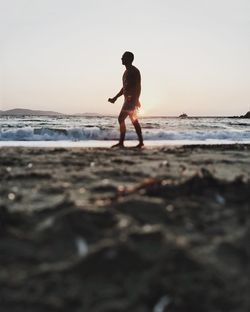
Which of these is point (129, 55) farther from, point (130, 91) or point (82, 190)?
point (82, 190)

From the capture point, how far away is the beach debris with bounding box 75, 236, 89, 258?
6.60 ft

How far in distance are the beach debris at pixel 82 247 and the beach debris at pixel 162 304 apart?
0.53m

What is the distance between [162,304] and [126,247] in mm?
509

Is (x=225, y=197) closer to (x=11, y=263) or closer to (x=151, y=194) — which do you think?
(x=151, y=194)

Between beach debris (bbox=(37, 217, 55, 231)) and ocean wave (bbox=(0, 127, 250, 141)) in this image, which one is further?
ocean wave (bbox=(0, 127, 250, 141))

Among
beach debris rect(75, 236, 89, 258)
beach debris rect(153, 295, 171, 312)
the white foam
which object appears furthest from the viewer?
the white foam

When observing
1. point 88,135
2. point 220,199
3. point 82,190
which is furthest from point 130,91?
point 220,199

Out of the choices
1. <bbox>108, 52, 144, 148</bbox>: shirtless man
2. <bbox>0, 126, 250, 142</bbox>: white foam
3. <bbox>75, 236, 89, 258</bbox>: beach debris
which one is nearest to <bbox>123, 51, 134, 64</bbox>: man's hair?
<bbox>108, 52, 144, 148</bbox>: shirtless man

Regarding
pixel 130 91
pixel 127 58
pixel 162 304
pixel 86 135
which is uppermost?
pixel 127 58

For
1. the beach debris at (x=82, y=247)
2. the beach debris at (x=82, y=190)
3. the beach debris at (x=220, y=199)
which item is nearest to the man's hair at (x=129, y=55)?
the beach debris at (x=82, y=190)

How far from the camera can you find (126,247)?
6.73ft

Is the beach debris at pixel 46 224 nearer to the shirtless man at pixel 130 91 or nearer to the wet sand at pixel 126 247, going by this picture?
the wet sand at pixel 126 247

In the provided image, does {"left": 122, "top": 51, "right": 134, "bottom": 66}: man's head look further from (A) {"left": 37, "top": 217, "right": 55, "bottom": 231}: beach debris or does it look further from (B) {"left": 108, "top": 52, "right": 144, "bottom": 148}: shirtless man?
(A) {"left": 37, "top": 217, "right": 55, "bottom": 231}: beach debris

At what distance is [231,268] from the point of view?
1.85 metres
